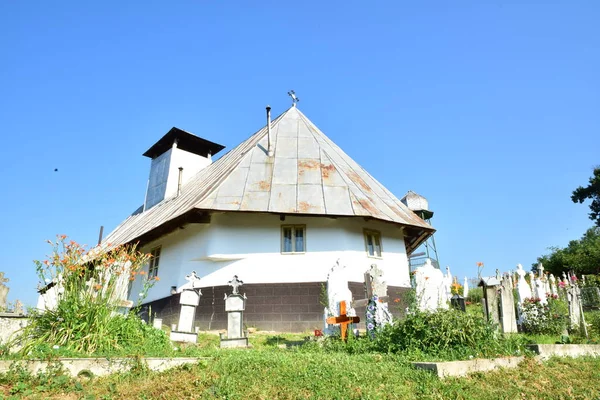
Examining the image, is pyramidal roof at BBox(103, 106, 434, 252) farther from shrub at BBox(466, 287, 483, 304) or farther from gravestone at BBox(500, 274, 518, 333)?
shrub at BBox(466, 287, 483, 304)

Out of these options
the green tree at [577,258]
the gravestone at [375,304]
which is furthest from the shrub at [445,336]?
the green tree at [577,258]

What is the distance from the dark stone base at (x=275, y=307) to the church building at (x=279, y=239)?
31mm

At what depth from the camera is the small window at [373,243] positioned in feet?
51.8

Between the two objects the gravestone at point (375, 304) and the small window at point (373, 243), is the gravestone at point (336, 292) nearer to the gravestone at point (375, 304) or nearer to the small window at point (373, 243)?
the gravestone at point (375, 304)

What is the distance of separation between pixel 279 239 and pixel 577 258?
91.4 ft

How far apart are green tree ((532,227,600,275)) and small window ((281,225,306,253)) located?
24.9 meters

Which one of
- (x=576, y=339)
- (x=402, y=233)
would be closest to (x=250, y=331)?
(x=402, y=233)

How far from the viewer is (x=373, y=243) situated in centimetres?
1602

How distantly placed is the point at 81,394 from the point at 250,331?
7.82 meters

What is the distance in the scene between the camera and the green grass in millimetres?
5297

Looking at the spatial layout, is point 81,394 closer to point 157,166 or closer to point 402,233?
point 402,233

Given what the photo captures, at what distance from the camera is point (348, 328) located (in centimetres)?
962

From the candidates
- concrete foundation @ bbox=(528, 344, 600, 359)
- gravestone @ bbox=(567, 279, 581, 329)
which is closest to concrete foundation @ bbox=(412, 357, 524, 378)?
concrete foundation @ bbox=(528, 344, 600, 359)

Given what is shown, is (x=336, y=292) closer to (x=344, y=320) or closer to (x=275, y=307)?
(x=344, y=320)
